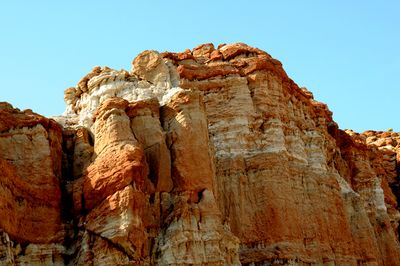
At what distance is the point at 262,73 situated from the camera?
43.9m

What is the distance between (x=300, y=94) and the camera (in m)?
48.5

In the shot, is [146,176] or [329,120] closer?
[146,176]

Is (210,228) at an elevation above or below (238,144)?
below

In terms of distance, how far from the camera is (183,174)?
30.5 meters

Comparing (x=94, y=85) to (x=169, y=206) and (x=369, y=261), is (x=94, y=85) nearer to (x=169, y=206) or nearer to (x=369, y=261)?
(x=169, y=206)

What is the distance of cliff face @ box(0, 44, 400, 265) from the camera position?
1101 inches

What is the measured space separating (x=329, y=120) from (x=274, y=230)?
21.5 m

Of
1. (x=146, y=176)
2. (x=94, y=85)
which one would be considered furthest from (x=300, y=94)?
(x=146, y=176)

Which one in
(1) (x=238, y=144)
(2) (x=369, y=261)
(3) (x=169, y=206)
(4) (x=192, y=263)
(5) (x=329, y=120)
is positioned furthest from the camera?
(5) (x=329, y=120)

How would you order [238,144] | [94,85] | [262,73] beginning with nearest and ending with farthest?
[94,85]
[238,144]
[262,73]

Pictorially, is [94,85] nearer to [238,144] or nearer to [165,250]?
[238,144]

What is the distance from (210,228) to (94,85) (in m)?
12.8

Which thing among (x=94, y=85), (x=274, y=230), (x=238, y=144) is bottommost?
(x=274, y=230)

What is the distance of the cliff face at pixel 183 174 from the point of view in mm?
27969
